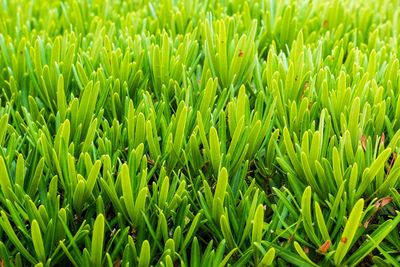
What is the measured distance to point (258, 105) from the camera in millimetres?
1754

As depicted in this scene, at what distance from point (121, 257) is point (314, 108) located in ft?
2.88

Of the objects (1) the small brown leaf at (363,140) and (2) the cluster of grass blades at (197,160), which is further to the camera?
(1) the small brown leaf at (363,140)

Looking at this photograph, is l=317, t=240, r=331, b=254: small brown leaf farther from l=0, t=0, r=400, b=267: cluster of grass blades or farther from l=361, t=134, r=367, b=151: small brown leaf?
l=361, t=134, r=367, b=151: small brown leaf

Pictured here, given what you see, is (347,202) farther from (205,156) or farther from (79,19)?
(79,19)

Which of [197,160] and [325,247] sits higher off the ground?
[197,160]

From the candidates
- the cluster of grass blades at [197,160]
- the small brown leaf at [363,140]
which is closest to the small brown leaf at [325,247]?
the cluster of grass blades at [197,160]

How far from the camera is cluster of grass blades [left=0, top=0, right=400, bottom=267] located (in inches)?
54.7

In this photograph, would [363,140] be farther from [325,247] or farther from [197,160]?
[197,160]

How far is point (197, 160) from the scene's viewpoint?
1.62 meters

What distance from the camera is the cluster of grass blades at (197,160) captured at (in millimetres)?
1389

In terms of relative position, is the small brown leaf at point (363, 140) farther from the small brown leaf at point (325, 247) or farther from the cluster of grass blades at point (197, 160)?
the small brown leaf at point (325, 247)

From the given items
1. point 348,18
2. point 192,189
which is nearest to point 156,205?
point 192,189

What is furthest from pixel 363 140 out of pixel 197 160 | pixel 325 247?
pixel 197 160

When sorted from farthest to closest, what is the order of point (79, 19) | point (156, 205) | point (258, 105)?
point (79, 19), point (258, 105), point (156, 205)
